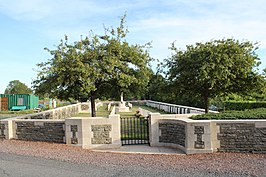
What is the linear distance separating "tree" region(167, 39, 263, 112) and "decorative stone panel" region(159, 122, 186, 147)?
8.86ft

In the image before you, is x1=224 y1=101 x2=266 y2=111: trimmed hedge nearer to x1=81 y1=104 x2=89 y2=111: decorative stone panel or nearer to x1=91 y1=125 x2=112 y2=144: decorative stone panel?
x1=91 y1=125 x2=112 y2=144: decorative stone panel

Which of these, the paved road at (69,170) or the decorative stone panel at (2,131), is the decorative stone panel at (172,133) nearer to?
the paved road at (69,170)

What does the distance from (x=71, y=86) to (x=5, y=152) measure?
5086 millimetres

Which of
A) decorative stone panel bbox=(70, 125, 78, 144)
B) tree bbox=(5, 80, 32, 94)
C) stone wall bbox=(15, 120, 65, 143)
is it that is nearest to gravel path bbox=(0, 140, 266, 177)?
decorative stone panel bbox=(70, 125, 78, 144)

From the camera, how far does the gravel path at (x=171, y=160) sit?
21.6 feet

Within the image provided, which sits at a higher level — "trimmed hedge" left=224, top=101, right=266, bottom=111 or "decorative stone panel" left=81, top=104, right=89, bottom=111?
"trimmed hedge" left=224, top=101, right=266, bottom=111

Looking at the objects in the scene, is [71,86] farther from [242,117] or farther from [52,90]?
[242,117]

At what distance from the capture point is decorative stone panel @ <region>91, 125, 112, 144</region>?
10281 millimetres

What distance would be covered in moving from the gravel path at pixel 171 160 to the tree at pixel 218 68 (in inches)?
161

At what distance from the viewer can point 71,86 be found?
43.3 feet

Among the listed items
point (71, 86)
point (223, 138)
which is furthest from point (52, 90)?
point (223, 138)

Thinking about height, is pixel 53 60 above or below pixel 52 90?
above

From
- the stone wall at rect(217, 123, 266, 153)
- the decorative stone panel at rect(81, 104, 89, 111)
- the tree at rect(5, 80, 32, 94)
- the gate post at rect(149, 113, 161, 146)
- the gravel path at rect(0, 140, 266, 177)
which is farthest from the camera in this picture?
the tree at rect(5, 80, 32, 94)

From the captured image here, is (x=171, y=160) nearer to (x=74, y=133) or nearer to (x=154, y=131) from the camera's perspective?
(x=154, y=131)
